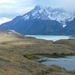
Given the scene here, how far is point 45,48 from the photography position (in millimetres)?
132625

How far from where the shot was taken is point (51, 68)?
59594 millimetres

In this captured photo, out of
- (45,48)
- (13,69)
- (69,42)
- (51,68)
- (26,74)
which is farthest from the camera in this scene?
(69,42)

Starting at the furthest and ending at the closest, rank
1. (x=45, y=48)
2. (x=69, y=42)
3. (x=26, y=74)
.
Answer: (x=69, y=42) → (x=45, y=48) → (x=26, y=74)

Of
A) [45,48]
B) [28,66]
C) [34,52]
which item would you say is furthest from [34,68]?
[45,48]

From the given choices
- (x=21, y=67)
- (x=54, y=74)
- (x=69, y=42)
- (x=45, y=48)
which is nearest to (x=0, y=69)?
(x=21, y=67)

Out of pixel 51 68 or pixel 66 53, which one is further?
pixel 66 53

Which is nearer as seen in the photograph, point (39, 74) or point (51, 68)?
point (39, 74)

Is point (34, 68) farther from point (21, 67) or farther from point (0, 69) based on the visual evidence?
point (0, 69)

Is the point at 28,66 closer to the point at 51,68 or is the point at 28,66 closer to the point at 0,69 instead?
the point at 51,68

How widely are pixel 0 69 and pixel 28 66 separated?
34.8 feet

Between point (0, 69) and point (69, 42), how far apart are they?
113 meters

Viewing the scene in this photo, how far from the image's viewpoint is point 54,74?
4819 centimetres

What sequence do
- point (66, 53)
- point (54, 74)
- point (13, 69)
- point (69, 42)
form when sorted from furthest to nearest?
point (69, 42)
point (66, 53)
point (13, 69)
point (54, 74)

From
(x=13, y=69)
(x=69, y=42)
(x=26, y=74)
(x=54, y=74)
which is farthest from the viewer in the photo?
(x=69, y=42)
